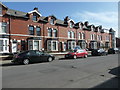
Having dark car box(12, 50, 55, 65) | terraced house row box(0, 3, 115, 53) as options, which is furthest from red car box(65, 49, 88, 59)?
terraced house row box(0, 3, 115, 53)

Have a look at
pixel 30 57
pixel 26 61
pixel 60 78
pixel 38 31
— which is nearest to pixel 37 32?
pixel 38 31

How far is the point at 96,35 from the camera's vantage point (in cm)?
4084

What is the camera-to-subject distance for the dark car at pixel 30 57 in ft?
40.8

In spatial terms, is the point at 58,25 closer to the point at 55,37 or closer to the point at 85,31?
the point at 55,37

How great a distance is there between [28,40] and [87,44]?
2041 cm

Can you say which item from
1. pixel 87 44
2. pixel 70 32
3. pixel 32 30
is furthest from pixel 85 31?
pixel 32 30

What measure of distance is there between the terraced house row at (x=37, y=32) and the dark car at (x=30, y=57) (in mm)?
8360

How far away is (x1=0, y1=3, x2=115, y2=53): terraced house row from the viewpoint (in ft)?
65.5

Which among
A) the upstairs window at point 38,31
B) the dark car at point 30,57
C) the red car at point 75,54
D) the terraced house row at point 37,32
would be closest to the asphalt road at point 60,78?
the dark car at point 30,57

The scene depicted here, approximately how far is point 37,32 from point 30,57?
1205 cm

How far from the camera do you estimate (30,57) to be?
1304cm

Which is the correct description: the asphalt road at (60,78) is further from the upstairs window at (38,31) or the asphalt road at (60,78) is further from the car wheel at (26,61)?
the upstairs window at (38,31)

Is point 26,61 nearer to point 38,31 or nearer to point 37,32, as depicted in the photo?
point 37,32

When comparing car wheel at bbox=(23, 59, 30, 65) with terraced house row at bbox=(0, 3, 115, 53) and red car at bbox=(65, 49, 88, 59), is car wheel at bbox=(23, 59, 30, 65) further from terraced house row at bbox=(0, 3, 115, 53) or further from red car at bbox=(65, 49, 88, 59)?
terraced house row at bbox=(0, 3, 115, 53)
